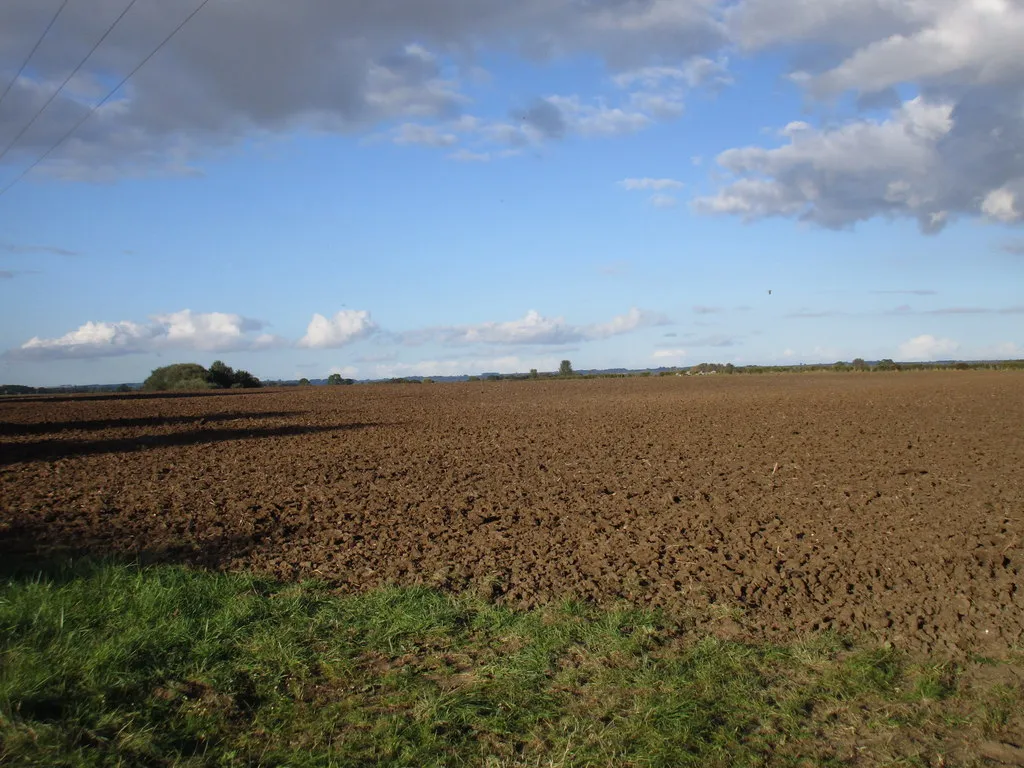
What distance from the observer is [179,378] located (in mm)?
78250

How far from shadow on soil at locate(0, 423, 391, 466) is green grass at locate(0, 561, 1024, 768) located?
13167mm

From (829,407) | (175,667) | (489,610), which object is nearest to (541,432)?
(829,407)

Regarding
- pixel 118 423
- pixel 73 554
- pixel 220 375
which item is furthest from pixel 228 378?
pixel 73 554

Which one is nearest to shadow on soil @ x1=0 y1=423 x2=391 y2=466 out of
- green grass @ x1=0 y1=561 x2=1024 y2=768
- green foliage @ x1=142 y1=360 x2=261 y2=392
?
green grass @ x1=0 y1=561 x2=1024 y2=768

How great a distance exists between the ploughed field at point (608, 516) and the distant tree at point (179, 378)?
57.4 metres

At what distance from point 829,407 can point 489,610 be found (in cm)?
2805

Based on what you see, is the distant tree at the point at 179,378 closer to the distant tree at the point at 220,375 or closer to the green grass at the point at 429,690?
the distant tree at the point at 220,375

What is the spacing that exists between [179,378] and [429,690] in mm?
79473

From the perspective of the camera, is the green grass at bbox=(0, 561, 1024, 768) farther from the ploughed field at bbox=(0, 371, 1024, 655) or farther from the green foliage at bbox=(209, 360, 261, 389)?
the green foliage at bbox=(209, 360, 261, 389)

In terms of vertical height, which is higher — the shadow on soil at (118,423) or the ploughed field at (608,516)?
the shadow on soil at (118,423)

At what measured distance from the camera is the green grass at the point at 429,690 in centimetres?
476

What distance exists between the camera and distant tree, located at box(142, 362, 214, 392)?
3027 inches

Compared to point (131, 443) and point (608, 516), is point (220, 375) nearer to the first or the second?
point (131, 443)

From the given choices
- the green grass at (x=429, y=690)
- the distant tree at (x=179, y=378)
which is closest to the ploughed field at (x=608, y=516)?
the green grass at (x=429, y=690)
